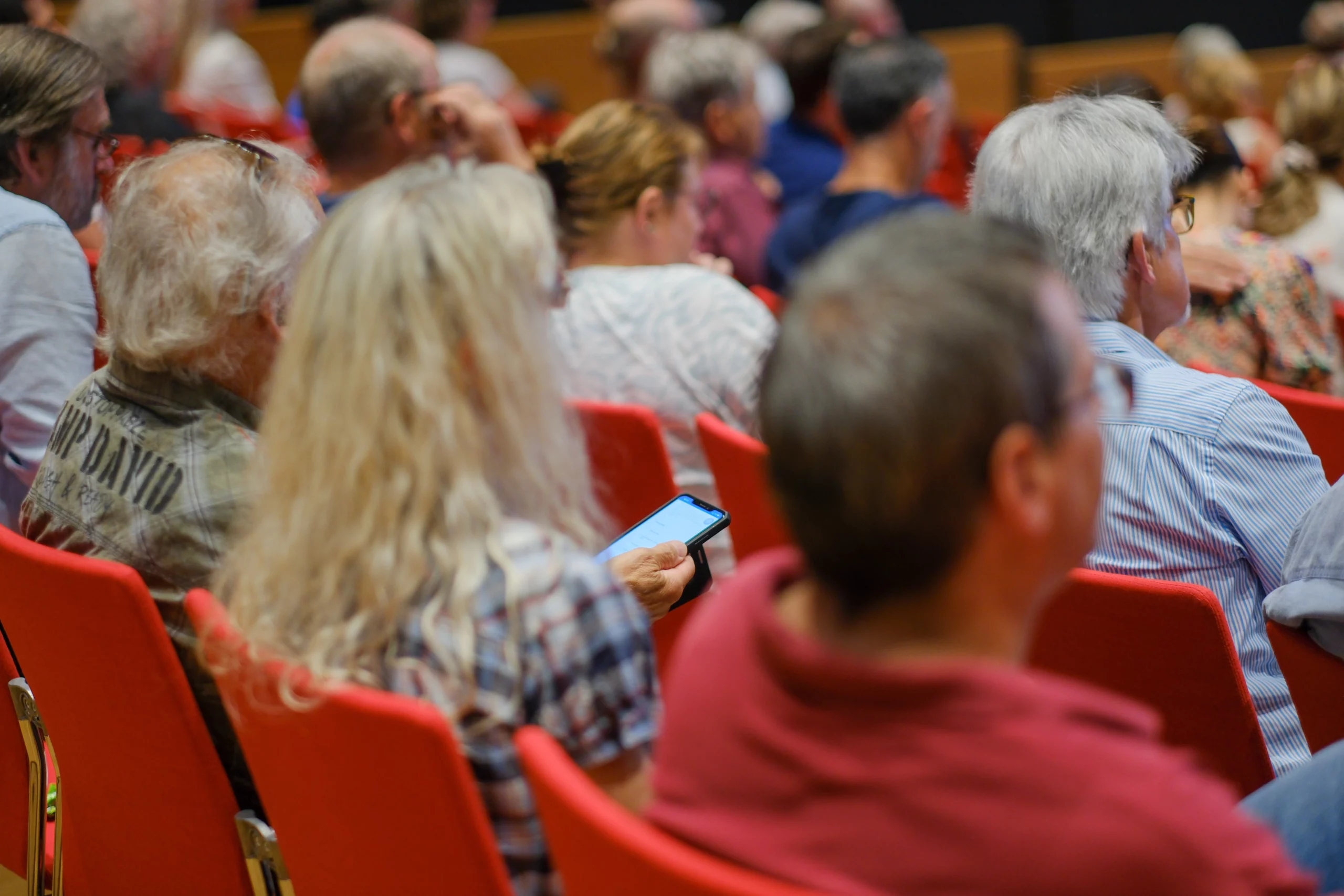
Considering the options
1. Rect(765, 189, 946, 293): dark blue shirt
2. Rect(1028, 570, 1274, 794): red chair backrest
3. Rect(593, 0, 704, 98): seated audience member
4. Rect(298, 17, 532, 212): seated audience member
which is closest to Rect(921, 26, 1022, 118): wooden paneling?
Rect(593, 0, 704, 98): seated audience member

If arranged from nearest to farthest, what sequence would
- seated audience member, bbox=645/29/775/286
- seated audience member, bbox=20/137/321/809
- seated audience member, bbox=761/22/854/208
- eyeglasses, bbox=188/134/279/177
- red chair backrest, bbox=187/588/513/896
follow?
red chair backrest, bbox=187/588/513/896 < seated audience member, bbox=20/137/321/809 < eyeglasses, bbox=188/134/279/177 < seated audience member, bbox=645/29/775/286 < seated audience member, bbox=761/22/854/208

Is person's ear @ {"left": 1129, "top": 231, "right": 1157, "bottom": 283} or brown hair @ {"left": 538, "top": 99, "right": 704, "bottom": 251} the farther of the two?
brown hair @ {"left": 538, "top": 99, "right": 704, "bottom": 251}

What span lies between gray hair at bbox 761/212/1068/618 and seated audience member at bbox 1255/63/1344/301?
10.9 ft

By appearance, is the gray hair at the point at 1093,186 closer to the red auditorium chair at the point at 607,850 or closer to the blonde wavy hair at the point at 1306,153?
the red auditorium chair at the point at 607,850

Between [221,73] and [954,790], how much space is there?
246 inches

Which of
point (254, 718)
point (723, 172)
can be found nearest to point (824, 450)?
point (254, 718)

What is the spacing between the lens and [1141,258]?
1.92m

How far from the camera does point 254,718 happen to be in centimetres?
120

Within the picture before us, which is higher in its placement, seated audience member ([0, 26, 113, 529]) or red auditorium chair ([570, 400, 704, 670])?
seated audience member ([0, 26, 113, 529])

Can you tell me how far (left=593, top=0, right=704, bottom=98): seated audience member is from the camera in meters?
5.81

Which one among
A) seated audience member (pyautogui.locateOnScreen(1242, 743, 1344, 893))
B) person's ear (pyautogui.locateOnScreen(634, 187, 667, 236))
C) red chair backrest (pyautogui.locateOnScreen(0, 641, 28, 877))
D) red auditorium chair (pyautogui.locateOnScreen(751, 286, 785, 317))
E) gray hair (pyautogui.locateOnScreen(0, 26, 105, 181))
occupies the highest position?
gray hair (pyautogui.locateOnScreen(0, 26, 105, 181))

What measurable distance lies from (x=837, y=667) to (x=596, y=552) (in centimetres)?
56

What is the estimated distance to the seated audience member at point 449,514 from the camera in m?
1.14

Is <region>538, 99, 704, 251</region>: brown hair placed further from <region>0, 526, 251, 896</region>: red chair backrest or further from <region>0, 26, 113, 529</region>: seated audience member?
<region>0, 526, 251, 896</region>: red chair backrest
